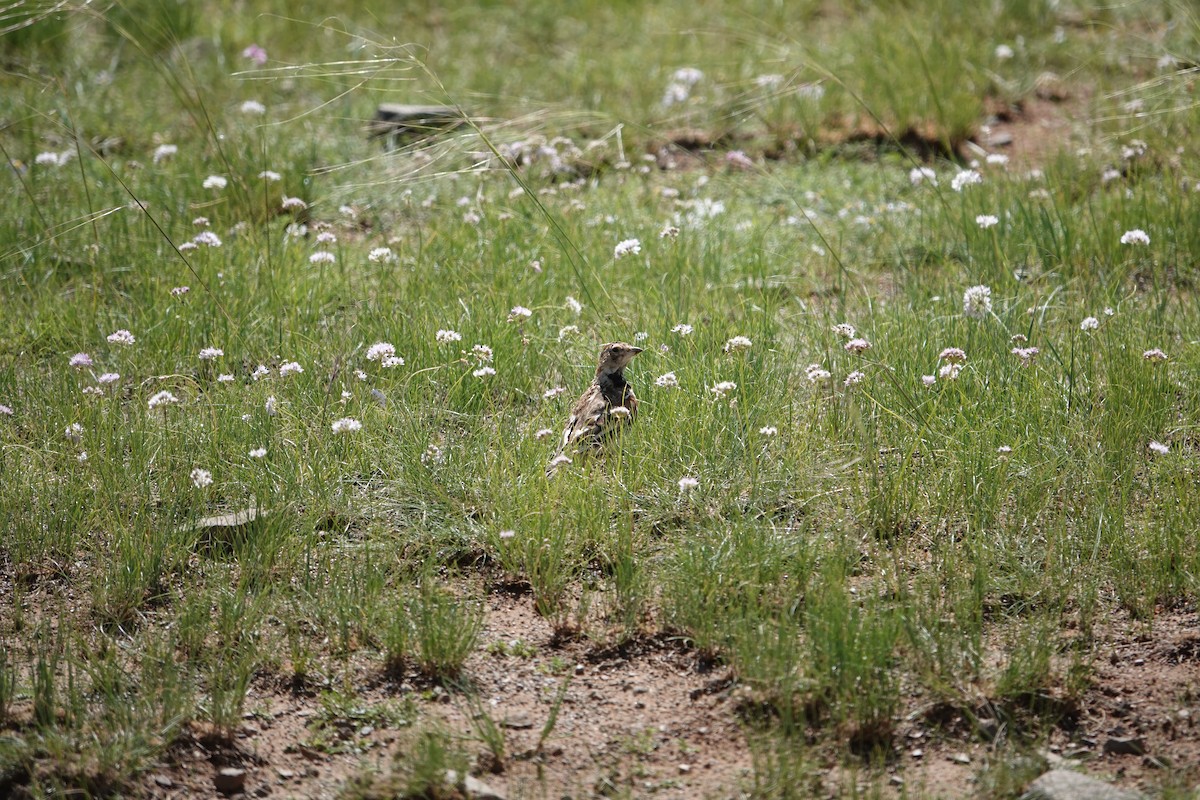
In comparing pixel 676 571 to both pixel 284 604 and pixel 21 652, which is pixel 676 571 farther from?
pixel 21 652

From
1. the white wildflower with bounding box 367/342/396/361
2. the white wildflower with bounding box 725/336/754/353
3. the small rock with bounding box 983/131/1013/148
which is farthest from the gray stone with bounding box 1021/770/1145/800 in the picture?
the small rock with bounding box 983/131/1013/148

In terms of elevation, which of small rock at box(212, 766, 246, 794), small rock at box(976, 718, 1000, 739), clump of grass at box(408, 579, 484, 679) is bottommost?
small rock at box(976, 718, 1000, 739)

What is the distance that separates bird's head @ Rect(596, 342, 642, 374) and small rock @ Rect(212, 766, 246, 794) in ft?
5.97

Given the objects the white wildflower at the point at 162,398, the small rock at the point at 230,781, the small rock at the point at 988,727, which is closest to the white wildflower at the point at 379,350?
the white wildflower at the point at 162,398

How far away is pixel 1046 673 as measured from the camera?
3262mm

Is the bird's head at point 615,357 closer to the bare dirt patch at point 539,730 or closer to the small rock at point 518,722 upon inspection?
the bare dirt patch at point 539,730

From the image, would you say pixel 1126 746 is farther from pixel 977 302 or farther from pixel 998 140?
pixel 998 140

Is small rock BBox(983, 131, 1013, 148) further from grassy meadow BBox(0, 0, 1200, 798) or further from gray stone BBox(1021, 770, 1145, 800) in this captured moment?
gray stone BBox(1021, 770, 1145, 800)

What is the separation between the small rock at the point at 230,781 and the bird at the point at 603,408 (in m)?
1.43

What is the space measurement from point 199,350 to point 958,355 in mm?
2997

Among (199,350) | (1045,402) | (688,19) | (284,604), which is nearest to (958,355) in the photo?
(1045,402)

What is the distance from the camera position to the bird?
13.5ft

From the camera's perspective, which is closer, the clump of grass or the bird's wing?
the clump of grass

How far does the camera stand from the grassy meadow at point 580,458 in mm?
3264
